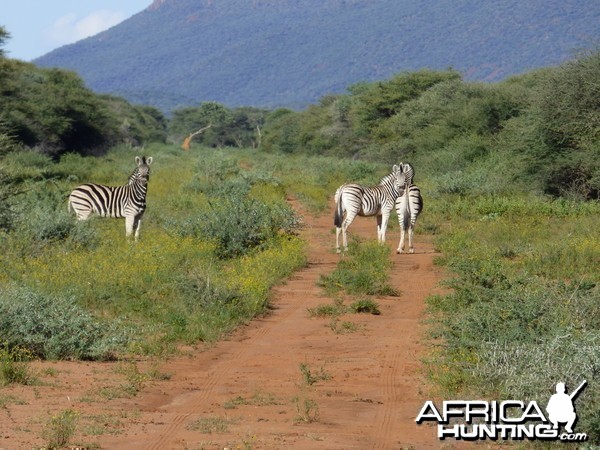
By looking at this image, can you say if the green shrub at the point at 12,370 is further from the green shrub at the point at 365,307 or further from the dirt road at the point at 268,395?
the green shrub at the point at 365,307

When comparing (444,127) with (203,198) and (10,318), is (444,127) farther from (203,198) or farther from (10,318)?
(10,318)

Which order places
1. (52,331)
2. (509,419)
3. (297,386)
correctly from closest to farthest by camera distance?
(509,419) → (297,386) → (52,331)

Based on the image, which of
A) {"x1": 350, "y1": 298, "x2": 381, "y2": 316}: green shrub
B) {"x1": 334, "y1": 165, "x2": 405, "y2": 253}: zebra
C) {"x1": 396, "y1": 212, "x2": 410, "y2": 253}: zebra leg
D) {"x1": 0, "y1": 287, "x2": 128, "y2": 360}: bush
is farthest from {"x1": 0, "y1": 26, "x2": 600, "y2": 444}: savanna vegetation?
{"x1": 396, "y1": 212, "x2": 410, "y2": 253}: zebra leg

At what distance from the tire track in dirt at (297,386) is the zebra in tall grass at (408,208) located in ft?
15.3

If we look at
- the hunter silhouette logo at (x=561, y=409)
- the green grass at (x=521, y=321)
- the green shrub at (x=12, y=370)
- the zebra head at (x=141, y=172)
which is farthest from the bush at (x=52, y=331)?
the zebra head at (x=141, y=172)

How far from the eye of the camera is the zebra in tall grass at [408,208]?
19.1 metres

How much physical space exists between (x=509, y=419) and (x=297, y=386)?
227 cm

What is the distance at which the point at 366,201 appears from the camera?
19062mm

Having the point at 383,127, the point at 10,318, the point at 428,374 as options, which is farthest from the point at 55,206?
the point at 383,127

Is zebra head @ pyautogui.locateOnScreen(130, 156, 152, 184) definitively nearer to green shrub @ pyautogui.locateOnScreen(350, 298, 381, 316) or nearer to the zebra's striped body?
the zebra's striped body

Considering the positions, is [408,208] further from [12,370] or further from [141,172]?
[12,370]

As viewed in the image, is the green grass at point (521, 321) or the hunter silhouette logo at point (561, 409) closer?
the hunter silhouette logo at point (561, 409)

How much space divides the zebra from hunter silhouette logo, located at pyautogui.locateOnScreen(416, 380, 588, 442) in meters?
10.3

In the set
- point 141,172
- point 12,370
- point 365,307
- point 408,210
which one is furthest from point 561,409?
point 141,172
